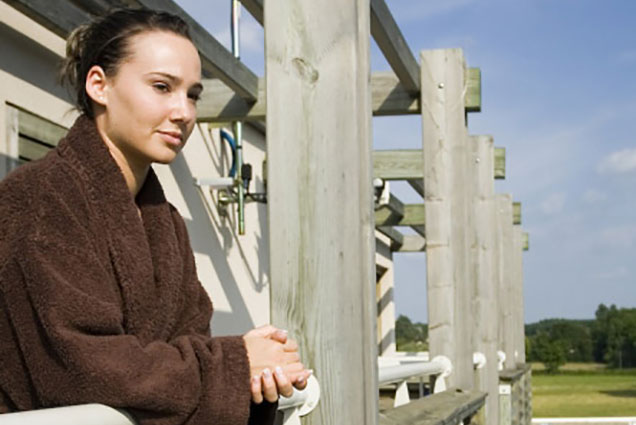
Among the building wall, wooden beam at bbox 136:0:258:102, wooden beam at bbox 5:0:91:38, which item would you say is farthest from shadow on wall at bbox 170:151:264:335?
wooden beam at bbox 5:0:91:38

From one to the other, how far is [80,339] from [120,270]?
0.79ft

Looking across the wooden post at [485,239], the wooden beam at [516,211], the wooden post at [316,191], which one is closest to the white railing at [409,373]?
the wooden post at [316,191]

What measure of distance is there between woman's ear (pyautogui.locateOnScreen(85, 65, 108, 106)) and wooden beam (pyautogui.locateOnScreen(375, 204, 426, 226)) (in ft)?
37.6

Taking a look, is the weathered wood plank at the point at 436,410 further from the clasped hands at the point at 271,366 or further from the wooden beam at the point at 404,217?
the wooden beam at the point at 404,217

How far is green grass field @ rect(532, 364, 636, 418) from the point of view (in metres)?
43.9

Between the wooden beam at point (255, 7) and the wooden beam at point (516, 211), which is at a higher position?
the wooden beam at point (516, 211)

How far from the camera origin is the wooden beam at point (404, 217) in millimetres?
13680

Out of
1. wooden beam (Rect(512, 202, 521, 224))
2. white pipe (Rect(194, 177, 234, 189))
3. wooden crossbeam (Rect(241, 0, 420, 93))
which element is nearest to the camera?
wooden crossbeam (Rect(241, 0, 420, 93))

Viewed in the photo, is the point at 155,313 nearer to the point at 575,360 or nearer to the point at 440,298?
the point at 440,298

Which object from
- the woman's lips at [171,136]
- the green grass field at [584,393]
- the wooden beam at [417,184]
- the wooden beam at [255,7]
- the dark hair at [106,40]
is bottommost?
the green grass field at [584,393]

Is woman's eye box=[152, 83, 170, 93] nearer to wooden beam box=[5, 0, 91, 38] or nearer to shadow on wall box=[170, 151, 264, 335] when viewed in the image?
wooden beam box=[5, 0, 91, 38]

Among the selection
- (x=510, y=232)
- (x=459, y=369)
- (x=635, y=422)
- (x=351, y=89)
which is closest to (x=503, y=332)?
(x=510, y=232)

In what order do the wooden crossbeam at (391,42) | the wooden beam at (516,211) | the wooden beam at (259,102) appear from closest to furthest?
the wooden crossbeam at (391,42) → the wooden beam at (259,102) → the wooden beam at (516,211)

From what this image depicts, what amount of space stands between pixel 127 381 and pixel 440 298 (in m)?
5.11
